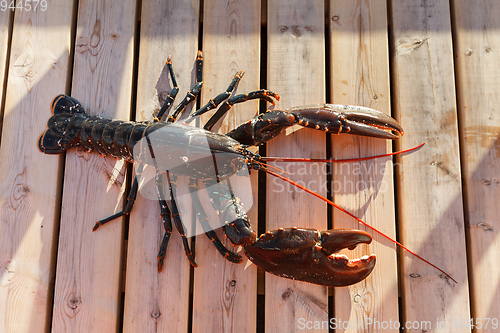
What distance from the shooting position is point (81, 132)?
2.00 m

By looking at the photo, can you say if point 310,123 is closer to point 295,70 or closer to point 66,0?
point 295,70

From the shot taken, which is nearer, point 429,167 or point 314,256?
point 314,256

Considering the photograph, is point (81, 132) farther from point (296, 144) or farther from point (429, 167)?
point (429, 167)

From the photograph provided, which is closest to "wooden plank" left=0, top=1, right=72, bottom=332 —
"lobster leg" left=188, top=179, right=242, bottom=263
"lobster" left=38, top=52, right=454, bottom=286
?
"lobster" left=38, top=52, right=454, bottom=286

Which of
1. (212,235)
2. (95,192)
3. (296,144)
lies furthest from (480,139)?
(95,192)

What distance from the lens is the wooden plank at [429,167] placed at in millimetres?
1824

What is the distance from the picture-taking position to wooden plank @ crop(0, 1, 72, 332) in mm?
1888

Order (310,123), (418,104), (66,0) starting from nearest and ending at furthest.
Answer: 1. (310,123)
2. (418,104)
3. (66,0)

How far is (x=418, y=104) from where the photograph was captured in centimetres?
198

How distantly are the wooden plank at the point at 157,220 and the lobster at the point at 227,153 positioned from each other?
0.08m

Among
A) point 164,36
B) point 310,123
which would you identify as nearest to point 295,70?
point 310,123

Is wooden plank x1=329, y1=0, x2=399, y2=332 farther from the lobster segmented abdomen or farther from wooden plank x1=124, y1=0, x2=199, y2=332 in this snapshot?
the lobster segmented abdomen

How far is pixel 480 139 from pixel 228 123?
1.53 metres

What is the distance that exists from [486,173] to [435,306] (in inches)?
33.0
